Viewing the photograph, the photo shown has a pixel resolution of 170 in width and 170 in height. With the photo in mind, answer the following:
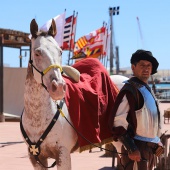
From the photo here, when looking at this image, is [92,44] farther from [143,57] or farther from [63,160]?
[143,57]

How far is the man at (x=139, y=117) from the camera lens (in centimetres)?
432

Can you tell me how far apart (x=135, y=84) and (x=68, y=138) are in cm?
100

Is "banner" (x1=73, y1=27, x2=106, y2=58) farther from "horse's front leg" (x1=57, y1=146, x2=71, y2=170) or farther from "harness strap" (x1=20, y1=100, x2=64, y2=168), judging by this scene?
"horse's front leg" (x1=57, y1=146, x2=71, y2=170)

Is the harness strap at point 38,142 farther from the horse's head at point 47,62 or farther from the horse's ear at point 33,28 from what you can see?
the horse's ear at point 33,28

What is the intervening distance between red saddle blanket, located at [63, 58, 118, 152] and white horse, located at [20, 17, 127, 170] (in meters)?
0.22

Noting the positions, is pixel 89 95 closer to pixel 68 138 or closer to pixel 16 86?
pixel 68 138

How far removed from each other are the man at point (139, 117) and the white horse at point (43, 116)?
683 mm

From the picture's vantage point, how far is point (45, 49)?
4.62 metres

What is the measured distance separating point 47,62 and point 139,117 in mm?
1027

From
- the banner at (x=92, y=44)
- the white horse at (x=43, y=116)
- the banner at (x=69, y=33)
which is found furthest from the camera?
the banner at (x=92, y=44)

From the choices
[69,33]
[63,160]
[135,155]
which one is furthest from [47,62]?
[69,33]

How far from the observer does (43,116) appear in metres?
4.82

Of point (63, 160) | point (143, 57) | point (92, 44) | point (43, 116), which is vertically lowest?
point (63, 160)

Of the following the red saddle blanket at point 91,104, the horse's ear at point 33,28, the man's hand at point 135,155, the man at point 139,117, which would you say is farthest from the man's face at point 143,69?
the horse's ear at point 33,28
